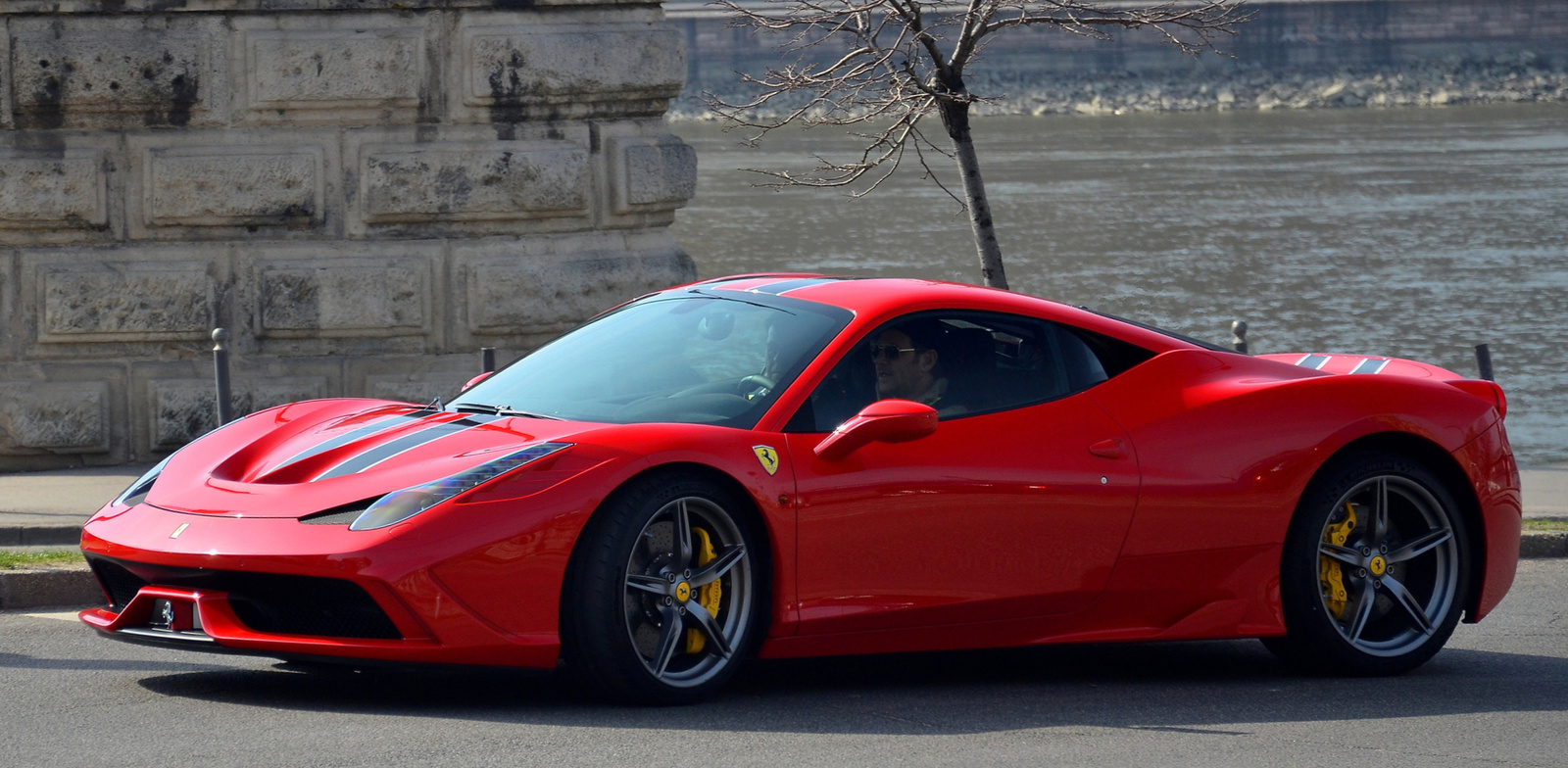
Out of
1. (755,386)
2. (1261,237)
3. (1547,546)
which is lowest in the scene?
(1547,546)

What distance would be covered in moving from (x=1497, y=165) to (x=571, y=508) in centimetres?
4557

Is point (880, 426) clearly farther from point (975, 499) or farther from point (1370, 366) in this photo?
point (1370, 366)

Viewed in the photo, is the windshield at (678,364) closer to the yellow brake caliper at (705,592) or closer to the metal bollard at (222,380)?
the yellow brake caliper at (705,592)

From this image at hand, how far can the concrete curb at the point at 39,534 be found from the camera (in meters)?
8.63

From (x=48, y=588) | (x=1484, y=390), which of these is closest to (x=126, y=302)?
(x=48, y=588)

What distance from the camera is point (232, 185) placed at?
35.7 feet

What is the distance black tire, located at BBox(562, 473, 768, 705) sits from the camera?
5.25 meters

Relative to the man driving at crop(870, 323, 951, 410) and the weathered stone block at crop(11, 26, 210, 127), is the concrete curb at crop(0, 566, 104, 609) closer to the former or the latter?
the man driving at crop(870, 323, 951, 410)

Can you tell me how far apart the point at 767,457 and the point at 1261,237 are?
27794 millimetres

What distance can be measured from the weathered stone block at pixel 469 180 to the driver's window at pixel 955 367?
5.48m

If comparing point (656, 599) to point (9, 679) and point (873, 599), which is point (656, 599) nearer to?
point (873, 599)

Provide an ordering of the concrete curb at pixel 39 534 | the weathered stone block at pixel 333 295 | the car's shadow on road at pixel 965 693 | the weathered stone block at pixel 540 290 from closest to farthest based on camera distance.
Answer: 1. the car's shadow on road at pixel 965 693
2. the concrete curb at pixel 39 534
3. the weathered stone block at pixel 333 295
4. the weathered stone block at pixel 540 290

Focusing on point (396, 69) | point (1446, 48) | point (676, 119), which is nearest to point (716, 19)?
point (676, 119)

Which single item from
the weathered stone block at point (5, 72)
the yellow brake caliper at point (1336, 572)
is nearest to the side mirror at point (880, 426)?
the yellow brake caliper at point (1336, 572)
